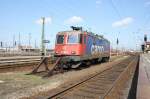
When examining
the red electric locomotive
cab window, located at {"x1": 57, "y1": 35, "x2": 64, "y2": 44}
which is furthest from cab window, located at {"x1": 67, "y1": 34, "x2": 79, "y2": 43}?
cab window, located at {"x1": 57, "y1": 35, "x2": 64, "y2": 44}

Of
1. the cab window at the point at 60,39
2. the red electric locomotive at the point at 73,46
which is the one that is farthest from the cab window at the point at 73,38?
the cab window at the point at 60,39

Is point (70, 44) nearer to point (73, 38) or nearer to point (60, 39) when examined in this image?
point (73, 38)

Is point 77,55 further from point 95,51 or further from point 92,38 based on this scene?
point 95,51

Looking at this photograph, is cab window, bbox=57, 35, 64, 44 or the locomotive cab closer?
the locomotive cab

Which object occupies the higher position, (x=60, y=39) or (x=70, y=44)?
(x=60, y=39)

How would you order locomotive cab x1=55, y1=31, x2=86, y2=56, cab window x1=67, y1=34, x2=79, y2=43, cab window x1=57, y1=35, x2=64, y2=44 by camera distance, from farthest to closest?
cab window x1=57, y1=35, x2=64, y2=44, cab window x1=67, y1=34, x2=79, y2=43, locomotive cab x1=55, y1=31, x2=86, y2=56

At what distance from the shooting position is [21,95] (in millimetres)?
10742

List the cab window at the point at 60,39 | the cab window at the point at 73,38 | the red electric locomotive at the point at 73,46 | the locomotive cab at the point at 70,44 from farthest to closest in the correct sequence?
the cab window at the point at 60,39
the cab window at the point at 73,38
the locomotive cab at the point at 70,44
the red electric locomotive at the point at 73,46

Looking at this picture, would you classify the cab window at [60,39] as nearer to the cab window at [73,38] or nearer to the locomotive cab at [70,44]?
the locomotive cab at [70,44]

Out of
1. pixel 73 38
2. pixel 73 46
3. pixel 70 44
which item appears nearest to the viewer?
pixel 73 46

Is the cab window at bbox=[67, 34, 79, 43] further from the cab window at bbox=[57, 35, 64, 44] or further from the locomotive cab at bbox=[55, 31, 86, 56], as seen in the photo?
the cab window at bbox=[57, 35, 64, 44]

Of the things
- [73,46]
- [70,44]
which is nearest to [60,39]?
[70,44]

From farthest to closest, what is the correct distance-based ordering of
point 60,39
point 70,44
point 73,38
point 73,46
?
point 60,39, point 73,38, point 70,44, point 73,46

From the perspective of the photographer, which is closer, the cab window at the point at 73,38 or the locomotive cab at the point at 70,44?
the locomotive cab at the point at 70,44
